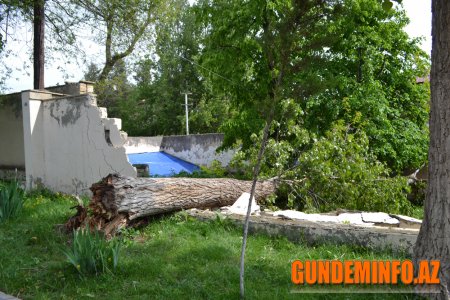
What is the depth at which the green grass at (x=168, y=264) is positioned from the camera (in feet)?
13.8

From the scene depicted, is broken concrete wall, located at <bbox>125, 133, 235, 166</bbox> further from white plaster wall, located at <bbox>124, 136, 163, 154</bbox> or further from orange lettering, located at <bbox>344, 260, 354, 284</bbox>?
orange lettering, located at <bbox>344, 260, 354, 284</bbox>

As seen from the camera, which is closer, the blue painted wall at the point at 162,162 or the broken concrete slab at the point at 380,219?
the broken concrete slab at the point at 380,219

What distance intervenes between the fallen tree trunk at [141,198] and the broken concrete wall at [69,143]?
8.10 ft

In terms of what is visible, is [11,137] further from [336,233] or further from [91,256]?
[336,233]

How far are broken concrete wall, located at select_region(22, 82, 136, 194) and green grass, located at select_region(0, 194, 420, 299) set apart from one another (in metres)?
3.28

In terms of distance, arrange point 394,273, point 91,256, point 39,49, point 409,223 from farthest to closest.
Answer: point 39,49 < point 409,223 < point 91,256 < point 394,273

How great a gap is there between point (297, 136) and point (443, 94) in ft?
18.3

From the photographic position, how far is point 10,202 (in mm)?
7562

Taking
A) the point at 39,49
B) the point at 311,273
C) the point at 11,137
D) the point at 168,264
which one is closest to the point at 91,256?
the point at 168,264

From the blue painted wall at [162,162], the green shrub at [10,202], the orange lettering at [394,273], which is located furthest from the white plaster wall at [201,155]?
the orange lettering at [394,273]

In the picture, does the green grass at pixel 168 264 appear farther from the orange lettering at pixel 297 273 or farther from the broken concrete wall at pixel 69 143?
the broken concrete wall at pixel 69 143

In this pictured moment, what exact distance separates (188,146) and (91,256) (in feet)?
50.0

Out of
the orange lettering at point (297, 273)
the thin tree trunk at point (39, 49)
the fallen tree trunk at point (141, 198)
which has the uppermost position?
the thin tree trunk at point (39, 49)

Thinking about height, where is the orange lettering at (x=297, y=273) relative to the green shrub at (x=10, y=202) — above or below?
below
